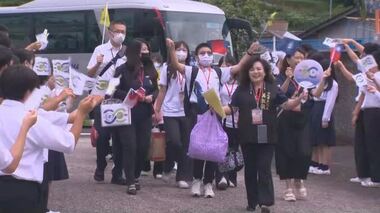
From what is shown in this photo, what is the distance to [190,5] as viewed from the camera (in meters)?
19.5

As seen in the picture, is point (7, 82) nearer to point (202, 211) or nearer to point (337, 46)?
point (202, 211)

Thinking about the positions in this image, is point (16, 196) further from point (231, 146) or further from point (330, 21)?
point (330, 21)

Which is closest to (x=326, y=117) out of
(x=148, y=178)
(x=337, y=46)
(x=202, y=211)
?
(x=337, y=46)

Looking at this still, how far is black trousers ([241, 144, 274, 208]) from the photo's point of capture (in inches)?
303

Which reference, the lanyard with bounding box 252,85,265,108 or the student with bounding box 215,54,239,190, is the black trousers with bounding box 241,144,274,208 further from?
the student with bounding box 215,54,239,190

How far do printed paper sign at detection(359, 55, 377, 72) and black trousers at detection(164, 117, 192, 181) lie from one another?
2.29 m

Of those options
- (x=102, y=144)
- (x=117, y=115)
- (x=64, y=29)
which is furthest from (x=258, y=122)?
(x=64, y=29)

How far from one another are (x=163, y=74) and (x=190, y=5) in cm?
1068

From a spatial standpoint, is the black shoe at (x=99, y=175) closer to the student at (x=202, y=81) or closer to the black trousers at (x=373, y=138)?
the student at (x=202, y=81)

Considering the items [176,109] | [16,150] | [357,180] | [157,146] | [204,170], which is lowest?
[357,180]

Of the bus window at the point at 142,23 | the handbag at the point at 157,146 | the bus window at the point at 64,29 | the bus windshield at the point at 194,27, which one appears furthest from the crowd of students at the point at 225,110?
the bus window at the point at 64,29

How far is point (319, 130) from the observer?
10969mm

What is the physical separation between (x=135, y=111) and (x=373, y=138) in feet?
10.4

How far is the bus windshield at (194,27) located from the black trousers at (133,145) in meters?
9.71
